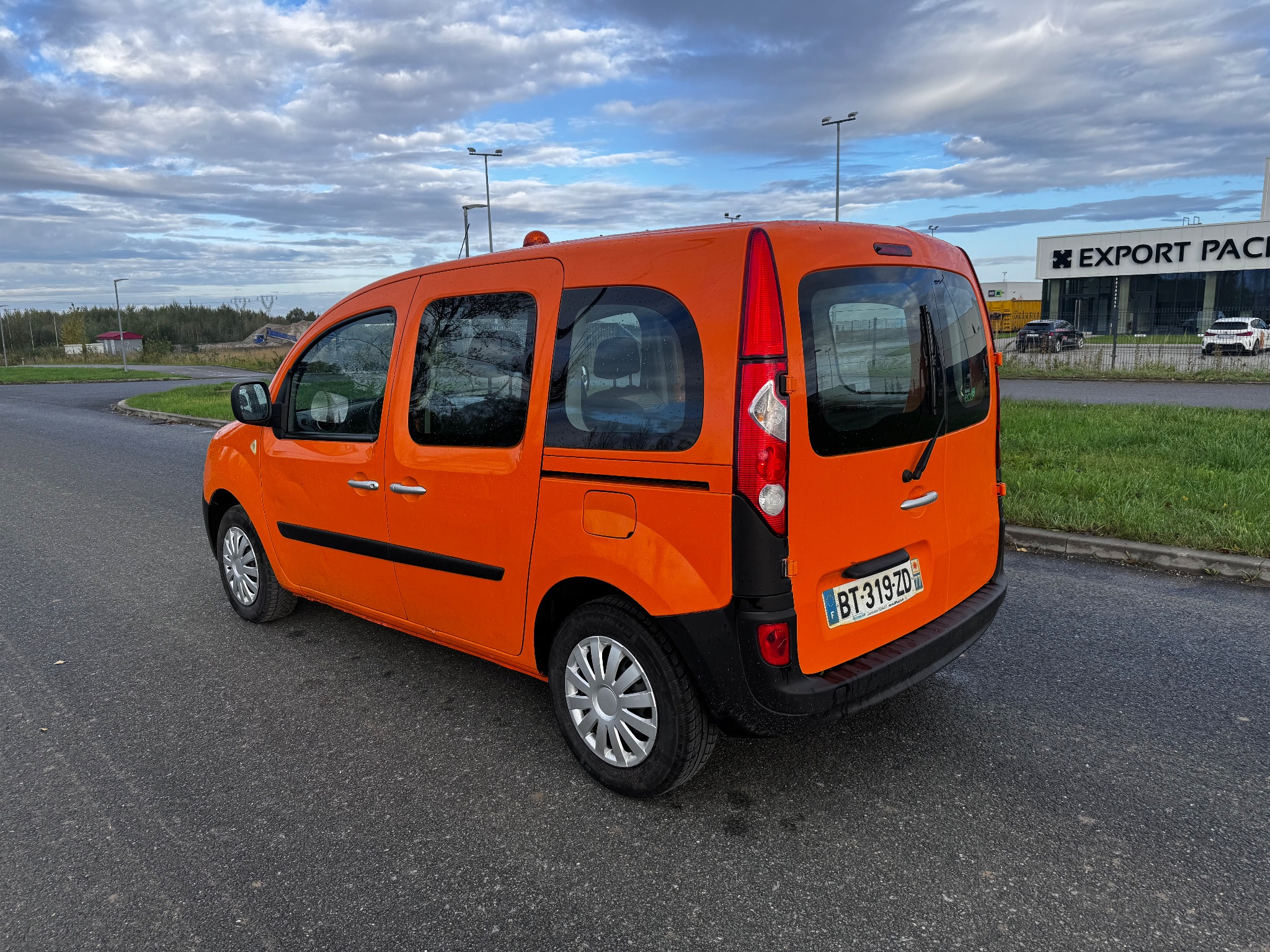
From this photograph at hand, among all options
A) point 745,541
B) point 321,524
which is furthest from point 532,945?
point 321,524

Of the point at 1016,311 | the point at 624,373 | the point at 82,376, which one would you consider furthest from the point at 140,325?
the point at 624,373

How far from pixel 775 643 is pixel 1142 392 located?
1616 cm

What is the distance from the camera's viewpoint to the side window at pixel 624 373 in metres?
2.66

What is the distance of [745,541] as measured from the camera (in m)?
2.52

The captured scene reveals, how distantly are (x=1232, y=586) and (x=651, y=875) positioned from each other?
13.8ft

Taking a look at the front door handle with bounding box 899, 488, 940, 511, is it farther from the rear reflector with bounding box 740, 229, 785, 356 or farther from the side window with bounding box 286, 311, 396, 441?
the side window with bounding box 286, 311, 396, 441

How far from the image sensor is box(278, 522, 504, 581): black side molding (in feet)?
10.9

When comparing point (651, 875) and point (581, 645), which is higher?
point (581, 645)

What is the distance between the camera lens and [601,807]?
2.94 metres

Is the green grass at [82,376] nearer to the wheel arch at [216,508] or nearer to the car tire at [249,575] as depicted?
the wheel arch at [216,508]

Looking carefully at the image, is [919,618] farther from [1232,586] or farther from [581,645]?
[1232,586]

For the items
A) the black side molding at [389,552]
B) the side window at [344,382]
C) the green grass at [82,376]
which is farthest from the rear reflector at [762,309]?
the green grass at [82,376]

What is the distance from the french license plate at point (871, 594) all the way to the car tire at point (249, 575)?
10.3 ft

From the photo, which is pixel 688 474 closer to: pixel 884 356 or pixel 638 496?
pixel 638 496
